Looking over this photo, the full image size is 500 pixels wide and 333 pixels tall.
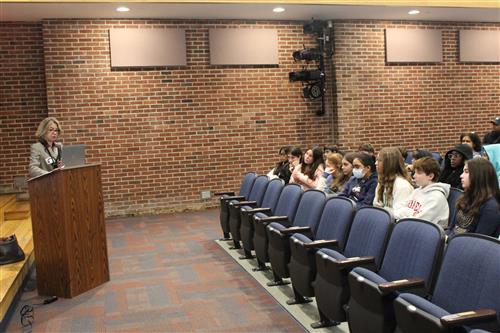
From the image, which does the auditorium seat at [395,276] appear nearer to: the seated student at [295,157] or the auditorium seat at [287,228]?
the auditorium seat at [287,228]

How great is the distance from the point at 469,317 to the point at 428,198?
1871 millimetres

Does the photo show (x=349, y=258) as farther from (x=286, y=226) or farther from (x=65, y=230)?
(x=65, y=230)

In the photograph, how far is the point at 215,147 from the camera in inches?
366

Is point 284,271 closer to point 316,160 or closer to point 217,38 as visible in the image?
point 316,160

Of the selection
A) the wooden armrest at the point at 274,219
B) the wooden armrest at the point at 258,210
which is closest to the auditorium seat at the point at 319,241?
the wooden armrest at the point at 274,219

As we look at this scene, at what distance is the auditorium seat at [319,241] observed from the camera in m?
3.75

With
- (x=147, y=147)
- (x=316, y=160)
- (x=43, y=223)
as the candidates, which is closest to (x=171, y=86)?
(x=147, y=147)

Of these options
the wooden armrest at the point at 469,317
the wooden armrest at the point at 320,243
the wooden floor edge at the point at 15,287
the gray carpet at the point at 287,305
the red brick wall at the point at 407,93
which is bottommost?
the gray carpet at the point at 287,305

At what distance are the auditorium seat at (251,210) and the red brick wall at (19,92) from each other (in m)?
4.89

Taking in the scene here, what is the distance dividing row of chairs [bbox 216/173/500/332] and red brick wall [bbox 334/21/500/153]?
5232 mm

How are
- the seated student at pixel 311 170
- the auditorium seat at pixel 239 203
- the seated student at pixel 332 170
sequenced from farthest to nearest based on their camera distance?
1. the seated student at pixel 311 170
2. the auditorium seat at pixel 239 203
3. the seated student at pixel 332 170

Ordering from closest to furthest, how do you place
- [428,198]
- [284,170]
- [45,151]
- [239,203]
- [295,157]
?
[428,198] → [45,151] → [239,203] → [295,157] → [284,170]

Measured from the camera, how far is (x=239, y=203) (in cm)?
588

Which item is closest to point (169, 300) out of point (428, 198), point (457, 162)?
point (428, 198)
